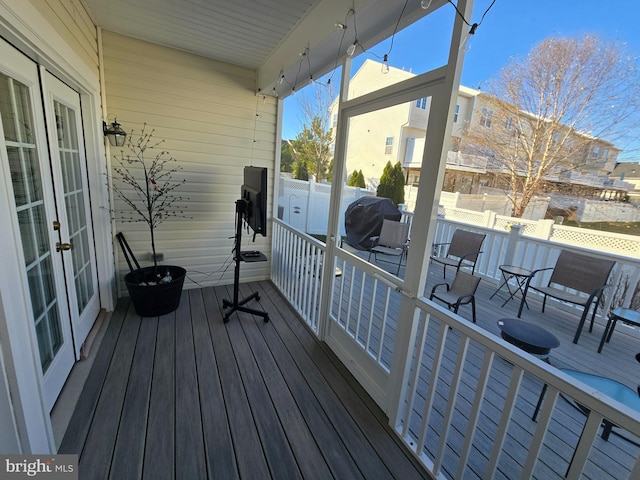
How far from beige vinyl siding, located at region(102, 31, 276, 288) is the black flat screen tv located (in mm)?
976

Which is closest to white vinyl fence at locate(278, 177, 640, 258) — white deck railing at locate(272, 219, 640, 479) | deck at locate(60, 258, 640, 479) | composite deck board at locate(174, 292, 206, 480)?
white deck railing at locate(272, 219, 640, 479)

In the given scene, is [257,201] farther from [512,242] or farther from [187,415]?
[512,242]

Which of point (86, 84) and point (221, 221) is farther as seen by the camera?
point (221, 221)

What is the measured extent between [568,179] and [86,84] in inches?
351

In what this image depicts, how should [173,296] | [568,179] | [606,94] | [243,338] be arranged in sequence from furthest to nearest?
1. [568,179]
2. [606,94]
3. [173,296]
4. [243,338]

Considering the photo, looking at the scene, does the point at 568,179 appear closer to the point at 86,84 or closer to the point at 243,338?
the point at 243,338

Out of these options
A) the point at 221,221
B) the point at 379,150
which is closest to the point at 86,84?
the point at 221,221

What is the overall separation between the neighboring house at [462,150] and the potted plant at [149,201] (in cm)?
216

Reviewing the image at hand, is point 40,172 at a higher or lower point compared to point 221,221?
higher

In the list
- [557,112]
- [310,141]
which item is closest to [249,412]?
[310,141]

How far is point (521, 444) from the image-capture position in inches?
67.2

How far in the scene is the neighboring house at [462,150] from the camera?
1.72m

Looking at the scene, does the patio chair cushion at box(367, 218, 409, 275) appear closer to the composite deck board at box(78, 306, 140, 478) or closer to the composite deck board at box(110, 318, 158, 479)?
the composite deck board at box(110, 318, 158, 479)

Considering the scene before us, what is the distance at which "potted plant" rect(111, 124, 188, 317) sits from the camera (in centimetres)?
286
